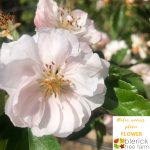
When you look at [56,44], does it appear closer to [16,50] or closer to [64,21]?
[16,50]

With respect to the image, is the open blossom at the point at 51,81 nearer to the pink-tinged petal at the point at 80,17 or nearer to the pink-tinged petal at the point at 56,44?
the pink-tinged petal at the point at 56,44

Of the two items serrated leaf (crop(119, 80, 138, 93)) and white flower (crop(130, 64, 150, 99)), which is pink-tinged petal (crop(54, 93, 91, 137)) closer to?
serrated leaf (crop(119, 80, 138, 93))

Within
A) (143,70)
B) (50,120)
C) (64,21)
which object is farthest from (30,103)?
(143,70)

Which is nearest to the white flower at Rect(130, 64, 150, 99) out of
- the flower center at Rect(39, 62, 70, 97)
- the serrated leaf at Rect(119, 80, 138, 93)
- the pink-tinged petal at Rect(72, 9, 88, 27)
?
the pink-tinged petal at Rect(72, 9, 88, 27)

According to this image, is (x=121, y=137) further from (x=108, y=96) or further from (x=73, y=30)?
(x=73, y=30)

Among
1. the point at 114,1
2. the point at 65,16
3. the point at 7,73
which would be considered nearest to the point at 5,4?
the point at 114,1

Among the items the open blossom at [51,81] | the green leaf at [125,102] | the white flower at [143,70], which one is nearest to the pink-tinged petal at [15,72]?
the open blossom at [51,81]
